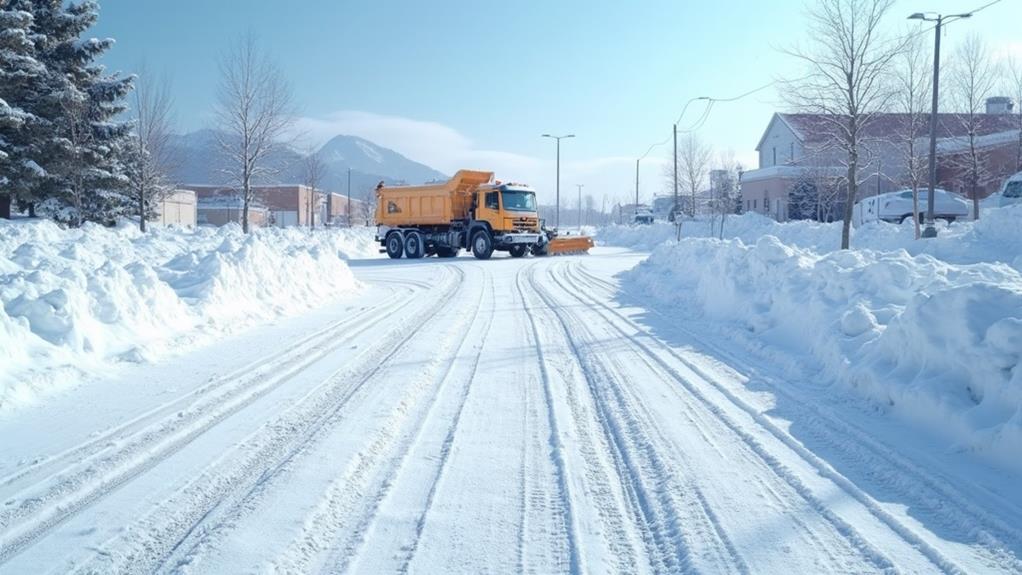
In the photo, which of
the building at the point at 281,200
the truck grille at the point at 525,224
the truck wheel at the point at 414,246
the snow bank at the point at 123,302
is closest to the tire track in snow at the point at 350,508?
the snow bank at the point at 123,302

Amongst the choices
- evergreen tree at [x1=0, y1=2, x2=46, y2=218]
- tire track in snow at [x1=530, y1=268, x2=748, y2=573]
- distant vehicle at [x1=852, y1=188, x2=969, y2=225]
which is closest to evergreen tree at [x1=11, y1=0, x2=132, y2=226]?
evergreen tree at [x1=0, y1=2, x2=46, y2=218]

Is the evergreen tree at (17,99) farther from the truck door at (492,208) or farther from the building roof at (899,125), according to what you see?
the building roof at (899,125)

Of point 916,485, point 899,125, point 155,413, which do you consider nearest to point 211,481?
point 155,413

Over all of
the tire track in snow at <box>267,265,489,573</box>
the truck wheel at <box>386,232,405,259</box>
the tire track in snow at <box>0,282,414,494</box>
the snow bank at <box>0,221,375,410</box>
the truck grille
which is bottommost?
the tire track in snow at <box>267,265,489,573</box>

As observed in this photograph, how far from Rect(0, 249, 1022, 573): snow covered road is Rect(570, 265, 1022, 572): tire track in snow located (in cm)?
2

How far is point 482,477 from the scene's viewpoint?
16.2 ft

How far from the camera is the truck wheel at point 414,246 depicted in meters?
34.5

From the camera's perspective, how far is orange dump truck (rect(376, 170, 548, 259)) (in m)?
32.2

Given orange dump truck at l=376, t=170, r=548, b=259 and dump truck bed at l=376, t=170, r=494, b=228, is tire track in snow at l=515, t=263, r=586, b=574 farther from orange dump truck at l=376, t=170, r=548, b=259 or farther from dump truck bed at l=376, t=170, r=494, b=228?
dump truck bed at l=376, t=170, r=494, b=228

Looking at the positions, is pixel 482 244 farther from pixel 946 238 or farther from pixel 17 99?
pixel 17 99

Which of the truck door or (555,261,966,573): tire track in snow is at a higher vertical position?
the truck door

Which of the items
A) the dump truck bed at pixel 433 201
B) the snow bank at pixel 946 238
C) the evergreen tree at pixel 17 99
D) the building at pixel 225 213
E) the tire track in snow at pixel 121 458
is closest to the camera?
the tire track in snow at pixel 121 458

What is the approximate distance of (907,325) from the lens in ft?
22.4

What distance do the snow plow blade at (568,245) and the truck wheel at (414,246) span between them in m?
6.33
